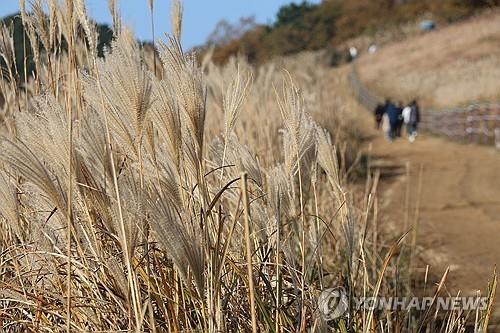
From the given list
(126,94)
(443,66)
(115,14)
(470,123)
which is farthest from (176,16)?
(443,66)

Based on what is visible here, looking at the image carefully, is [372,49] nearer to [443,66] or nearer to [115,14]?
[443,66]

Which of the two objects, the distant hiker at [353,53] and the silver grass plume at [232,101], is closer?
the silver grass plume at [232,101]

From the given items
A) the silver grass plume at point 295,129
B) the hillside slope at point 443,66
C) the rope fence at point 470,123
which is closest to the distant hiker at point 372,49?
the hillside slope at point 443,66

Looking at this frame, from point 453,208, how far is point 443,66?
27.5 metres

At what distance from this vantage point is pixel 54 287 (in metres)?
1.84

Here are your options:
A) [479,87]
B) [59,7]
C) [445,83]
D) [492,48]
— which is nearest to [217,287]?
[59,7]

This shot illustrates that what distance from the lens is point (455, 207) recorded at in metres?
6.22

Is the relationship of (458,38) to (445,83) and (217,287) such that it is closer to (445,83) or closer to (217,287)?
(445,83)

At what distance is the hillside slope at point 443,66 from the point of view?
21922mm

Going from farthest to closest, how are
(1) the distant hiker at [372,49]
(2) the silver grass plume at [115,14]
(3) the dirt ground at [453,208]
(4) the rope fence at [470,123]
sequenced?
1. (1) the distant hiker at [372,49]
2. (4) the rope fence at [470,123]
3. (3) the dirt ground at [453,208]
4. (2) the silver grass plume at [115,14]

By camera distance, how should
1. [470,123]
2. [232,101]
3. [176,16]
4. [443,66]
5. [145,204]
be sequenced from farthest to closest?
1. [443,66]
2. [470,123]
3. [176,16]
4. [232,101]
5. [145,204]

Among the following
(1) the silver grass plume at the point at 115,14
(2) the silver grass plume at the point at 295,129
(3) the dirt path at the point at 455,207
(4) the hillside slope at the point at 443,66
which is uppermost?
(4) the hillside slope at the point at 443,66

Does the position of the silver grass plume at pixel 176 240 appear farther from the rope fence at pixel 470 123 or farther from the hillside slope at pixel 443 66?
the hillside slope at pixel 443 66

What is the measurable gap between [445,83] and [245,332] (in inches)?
1009
